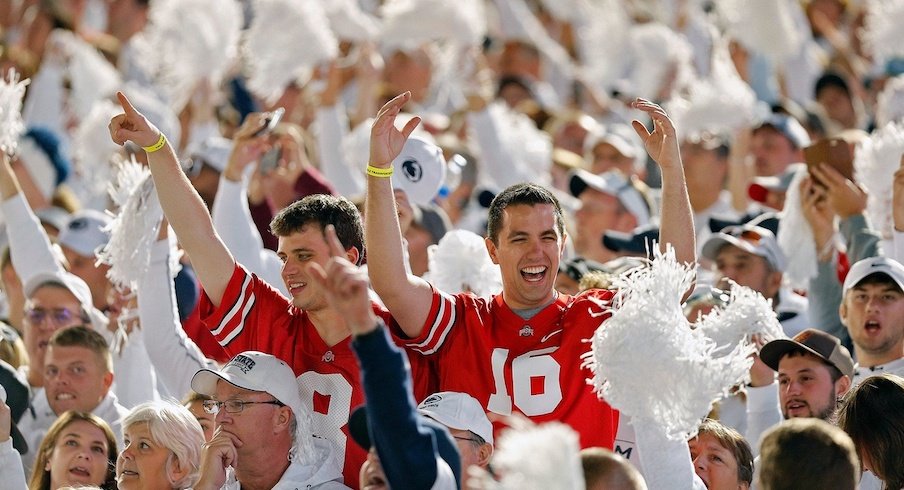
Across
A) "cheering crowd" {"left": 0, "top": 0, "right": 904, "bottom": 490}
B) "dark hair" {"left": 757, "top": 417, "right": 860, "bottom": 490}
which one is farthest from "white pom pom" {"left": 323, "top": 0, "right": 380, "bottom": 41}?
"dark hair" {"left": 757, "top": 417, "right": 860, "bottom": 490}

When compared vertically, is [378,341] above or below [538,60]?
below

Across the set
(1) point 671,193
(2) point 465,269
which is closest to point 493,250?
(1) point 671,193

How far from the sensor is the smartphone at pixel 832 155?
7082 millimetres

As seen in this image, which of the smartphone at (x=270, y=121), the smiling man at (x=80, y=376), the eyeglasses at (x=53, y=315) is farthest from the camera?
the eyeglasses at (x=53, y=315)

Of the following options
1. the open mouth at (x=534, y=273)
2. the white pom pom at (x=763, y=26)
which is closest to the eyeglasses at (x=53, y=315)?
the open mouth at (x=534, y=273)

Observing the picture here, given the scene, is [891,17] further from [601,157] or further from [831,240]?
[831,240]

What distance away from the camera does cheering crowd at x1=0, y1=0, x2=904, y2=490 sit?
467cm

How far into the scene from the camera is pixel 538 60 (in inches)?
522

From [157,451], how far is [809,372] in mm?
2388

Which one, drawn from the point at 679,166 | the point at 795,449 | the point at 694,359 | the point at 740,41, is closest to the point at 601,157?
the point at 740,41

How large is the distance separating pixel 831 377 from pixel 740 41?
18.3 feet

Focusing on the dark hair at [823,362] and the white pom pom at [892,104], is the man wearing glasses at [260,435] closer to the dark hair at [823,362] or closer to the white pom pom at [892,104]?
the dark hair at [823,362]

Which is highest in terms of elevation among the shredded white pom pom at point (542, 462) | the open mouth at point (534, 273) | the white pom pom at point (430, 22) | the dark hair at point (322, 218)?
the white pom pom at point (430, 22)

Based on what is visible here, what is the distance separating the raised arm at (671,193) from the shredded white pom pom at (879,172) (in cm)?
195
